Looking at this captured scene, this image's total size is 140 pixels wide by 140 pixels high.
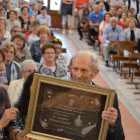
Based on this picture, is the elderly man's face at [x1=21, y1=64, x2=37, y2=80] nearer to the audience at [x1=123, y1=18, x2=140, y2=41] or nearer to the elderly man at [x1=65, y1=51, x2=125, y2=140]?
the elderly man at [x1=65, y1=51, x2=125, y2=140]

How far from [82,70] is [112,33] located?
8.51 meters

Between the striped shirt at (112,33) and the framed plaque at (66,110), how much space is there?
28.3ft

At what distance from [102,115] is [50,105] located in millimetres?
339

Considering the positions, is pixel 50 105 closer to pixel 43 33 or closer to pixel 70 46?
pixel 43 33

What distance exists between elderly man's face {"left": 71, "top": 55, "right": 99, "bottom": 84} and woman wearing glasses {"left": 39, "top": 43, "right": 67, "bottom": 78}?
3.12m

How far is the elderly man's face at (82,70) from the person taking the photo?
2.35 m

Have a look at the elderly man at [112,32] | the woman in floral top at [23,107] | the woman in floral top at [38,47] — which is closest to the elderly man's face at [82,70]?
the woman in floral top at [23,107]

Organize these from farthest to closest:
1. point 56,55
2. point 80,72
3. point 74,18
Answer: point 74,18
point 56,55
point 80,72

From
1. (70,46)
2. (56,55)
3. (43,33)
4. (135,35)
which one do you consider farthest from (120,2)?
(56,55)

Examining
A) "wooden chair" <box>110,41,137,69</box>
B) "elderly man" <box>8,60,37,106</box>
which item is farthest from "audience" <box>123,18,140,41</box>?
"elderly man" <box>8,60,37,106</box>

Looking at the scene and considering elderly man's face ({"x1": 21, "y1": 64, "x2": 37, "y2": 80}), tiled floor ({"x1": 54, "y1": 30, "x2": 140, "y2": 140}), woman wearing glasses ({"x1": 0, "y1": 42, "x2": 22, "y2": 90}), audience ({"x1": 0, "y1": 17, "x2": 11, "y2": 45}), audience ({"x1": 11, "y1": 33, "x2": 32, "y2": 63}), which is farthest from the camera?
audience ({"x1": 0, "y1": 17, "x2": 11, "y2": 45})

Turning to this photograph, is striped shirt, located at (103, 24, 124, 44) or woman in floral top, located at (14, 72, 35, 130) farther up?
striped shirt, located at (103, 24, 124, 44)

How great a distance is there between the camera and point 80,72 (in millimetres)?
2363

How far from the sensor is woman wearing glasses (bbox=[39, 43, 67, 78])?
5574 millimetres
